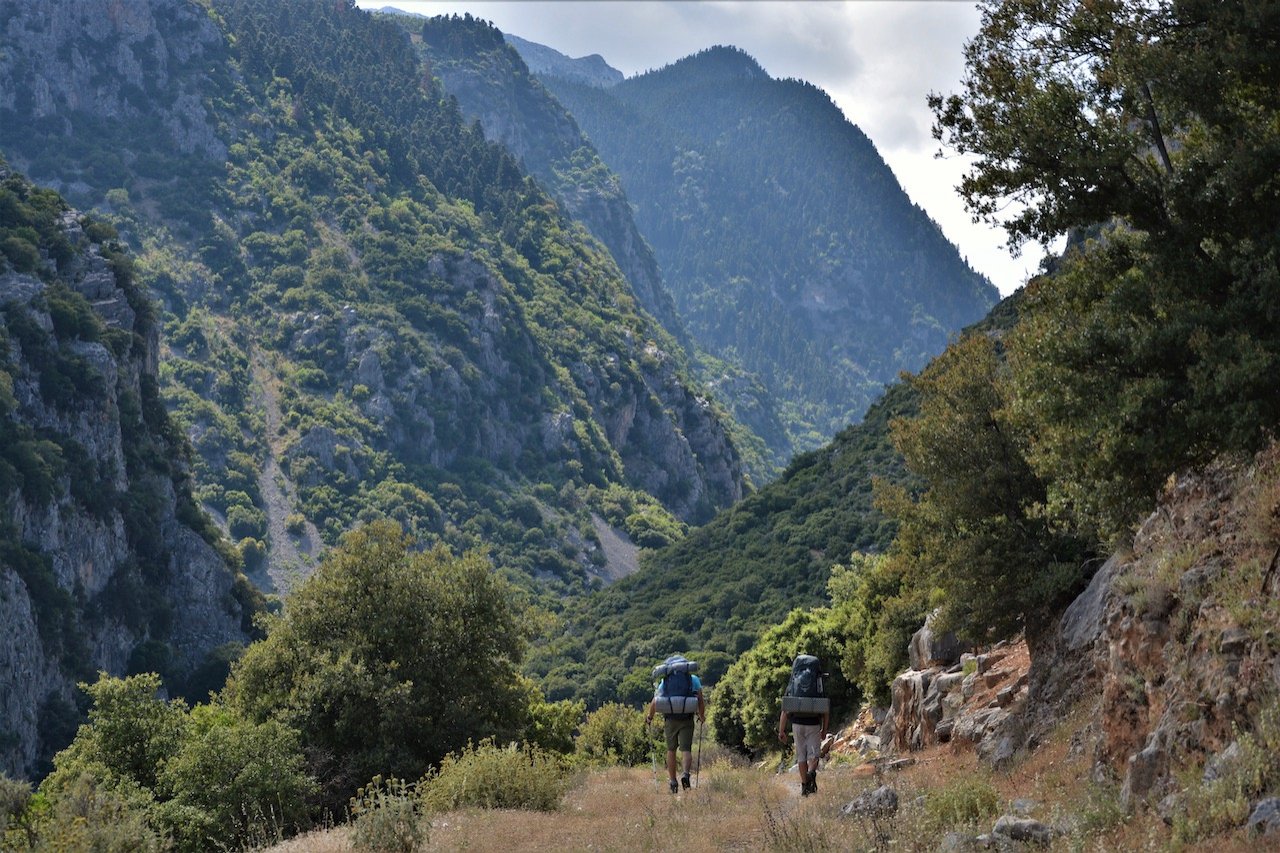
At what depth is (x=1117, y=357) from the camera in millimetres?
12328

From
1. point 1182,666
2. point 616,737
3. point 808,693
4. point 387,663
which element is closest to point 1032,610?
point 808,693

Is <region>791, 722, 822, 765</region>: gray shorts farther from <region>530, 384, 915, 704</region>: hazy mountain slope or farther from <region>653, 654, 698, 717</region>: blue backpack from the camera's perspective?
<region>530, 384, 915, 704</region>: hazy mountain slope

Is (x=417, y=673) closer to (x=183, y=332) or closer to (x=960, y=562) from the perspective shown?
(x=960, y=562)

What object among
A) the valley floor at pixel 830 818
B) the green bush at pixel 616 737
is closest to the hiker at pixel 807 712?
the valley floor at pixel 830 818

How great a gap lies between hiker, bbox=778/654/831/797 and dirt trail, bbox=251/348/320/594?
400ft

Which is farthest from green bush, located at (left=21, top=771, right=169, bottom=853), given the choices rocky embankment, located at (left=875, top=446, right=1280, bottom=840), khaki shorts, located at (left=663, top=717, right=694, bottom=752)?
rocky embankment, located at (left=875, top=446, right=1280, bottom=840)

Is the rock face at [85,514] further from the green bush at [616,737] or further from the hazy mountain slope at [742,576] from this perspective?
the green bush at [616,737]

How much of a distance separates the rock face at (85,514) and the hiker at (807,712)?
5705cm

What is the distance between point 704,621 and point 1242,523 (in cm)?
8273

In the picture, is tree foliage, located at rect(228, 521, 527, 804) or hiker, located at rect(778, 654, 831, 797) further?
tree foliage, located at rect(228, 521, 527, 804)

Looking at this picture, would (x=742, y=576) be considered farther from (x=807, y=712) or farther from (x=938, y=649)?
(x=807, y=712)

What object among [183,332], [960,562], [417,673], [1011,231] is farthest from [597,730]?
[183,332]

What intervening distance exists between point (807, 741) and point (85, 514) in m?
77.3

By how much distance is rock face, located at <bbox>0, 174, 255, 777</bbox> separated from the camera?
67562 mm
